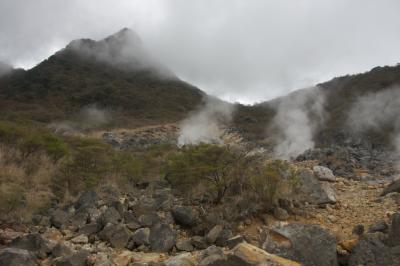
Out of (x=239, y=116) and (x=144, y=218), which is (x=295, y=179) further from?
(x=239, y=116)

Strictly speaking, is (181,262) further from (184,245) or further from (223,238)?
(223,238)

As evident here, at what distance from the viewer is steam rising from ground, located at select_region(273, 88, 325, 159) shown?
782 inches

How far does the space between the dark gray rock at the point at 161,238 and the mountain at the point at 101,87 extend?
31.4m

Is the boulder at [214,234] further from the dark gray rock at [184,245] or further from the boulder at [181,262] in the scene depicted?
the boulder at [181,262]

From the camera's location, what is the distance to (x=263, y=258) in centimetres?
349

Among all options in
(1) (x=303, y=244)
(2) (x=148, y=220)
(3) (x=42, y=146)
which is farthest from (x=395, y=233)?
(3) (x=42, y=146)

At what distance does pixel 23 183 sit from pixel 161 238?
382cm

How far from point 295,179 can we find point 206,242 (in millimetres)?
3166

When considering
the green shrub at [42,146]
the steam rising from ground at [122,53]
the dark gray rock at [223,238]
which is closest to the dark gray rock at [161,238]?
the dark gray rock at [223,238]

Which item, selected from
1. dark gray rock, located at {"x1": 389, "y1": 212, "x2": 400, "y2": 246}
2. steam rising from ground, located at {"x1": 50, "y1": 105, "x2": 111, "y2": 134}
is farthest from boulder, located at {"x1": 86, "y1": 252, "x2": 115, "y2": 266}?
steam rising from ground, located at {"x1": 50, "y1": 105, "x2": 111, "y2": 134}

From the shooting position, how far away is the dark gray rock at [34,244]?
4339 millimetres

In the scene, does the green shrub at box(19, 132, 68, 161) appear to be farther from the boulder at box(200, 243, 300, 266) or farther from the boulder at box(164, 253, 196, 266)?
the boulder at box(200, 243, 300, 266)

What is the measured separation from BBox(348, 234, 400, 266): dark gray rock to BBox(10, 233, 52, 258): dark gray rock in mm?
3120

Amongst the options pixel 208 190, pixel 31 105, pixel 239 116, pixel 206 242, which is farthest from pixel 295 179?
pixel 31 105
